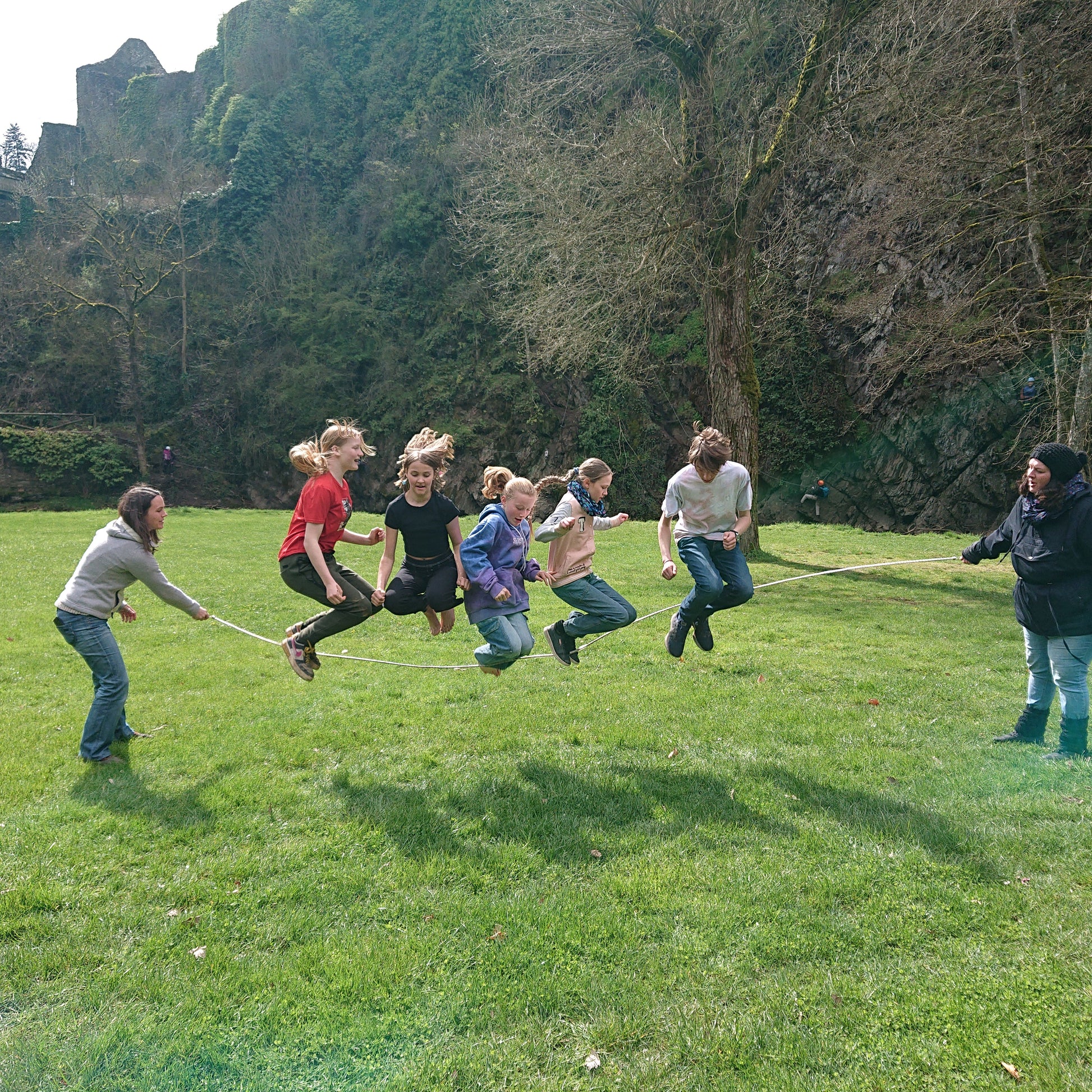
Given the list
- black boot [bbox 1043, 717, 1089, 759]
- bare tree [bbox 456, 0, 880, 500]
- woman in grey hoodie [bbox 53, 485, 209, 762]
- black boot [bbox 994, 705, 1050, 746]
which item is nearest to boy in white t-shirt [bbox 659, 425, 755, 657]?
black boot [bbox 994, 705, 1050, 746]

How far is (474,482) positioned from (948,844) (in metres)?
31.3

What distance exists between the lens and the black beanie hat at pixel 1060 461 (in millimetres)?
6223

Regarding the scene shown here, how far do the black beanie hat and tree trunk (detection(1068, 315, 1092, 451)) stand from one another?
1310 cm

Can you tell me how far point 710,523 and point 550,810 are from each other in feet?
10.1

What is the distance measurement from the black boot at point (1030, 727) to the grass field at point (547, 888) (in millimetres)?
311

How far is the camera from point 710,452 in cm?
711

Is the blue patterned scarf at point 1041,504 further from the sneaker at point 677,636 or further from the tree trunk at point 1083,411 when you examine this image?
the tree trunk at point 1083,411

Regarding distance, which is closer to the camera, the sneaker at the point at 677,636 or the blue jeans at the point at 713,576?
the blue jeans at the point at 713,576

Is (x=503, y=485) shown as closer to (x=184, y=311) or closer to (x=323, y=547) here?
(x=323, y=547)

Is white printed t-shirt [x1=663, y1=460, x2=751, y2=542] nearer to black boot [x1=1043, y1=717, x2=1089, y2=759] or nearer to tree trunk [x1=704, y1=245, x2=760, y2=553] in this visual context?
black boot [x1=1043, y1=717, x2=1089, y2=759]

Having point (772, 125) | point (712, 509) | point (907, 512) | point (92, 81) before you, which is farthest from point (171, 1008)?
point (92, 81)

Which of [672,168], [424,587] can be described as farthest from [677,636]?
[672,168]

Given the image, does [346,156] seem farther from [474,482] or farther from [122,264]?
[474,482]

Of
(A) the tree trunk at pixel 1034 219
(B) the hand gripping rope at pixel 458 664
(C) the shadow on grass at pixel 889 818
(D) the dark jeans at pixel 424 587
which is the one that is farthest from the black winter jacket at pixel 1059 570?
(A) the tree trunk at pixel 1034 219
